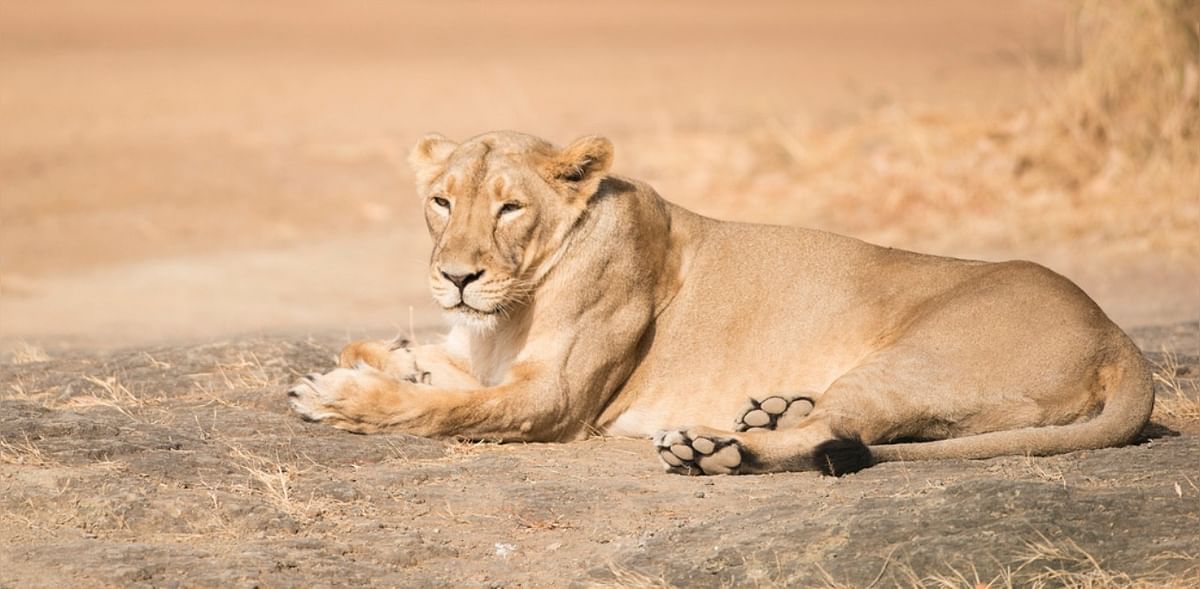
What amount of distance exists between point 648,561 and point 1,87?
59.3 feet

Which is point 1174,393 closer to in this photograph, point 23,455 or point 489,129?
point 23,455

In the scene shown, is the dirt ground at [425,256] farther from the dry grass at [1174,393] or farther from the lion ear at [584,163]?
the lion ear at [584,163]

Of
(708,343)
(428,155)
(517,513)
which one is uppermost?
(428,155)

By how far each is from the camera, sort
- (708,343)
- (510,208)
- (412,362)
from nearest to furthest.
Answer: (510,208), (708,343), (412,362)

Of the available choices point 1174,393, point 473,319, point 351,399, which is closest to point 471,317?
point 473,319

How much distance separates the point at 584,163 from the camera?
629 centimetres

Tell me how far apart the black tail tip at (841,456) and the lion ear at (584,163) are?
139 centimetres

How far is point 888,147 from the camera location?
14422 mm

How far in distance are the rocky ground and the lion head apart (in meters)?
0.57

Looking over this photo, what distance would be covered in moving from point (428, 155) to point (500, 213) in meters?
0.54

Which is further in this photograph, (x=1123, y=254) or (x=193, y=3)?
(x=193, y=3)

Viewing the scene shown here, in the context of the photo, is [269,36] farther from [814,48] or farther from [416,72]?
[814,48]

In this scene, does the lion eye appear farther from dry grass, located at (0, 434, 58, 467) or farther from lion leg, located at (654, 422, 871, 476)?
dry grass, located at (0, 434, 58, 467)

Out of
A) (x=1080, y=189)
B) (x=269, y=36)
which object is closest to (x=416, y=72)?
(x=269, y=36)
